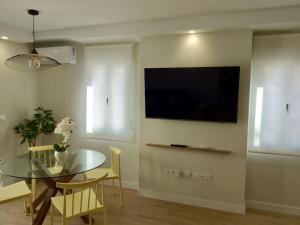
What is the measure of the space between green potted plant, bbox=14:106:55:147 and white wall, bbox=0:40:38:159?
132mm

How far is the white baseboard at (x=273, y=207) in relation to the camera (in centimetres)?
335

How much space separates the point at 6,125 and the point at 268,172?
157 inches

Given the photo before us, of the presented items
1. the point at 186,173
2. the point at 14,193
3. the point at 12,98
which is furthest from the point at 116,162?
the point at 12,98

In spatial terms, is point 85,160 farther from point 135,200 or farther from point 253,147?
point 253,147

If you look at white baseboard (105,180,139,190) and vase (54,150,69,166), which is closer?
vase (54,150,69,166)

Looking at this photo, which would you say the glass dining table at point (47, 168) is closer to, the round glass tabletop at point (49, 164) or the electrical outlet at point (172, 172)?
the round glass tabletop at point (49, 164)

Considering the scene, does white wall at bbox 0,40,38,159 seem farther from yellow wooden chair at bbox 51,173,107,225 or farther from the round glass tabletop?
Answer: yellow wooden chair at bbox 51,173,107,225

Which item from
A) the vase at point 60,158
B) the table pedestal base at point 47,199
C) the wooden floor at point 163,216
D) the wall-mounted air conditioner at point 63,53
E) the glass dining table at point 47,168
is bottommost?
the wooden floor at point 163,216

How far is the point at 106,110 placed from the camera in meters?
4.18

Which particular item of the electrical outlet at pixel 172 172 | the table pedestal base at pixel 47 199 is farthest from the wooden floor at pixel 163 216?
the electrical outlet at pixel 172 172

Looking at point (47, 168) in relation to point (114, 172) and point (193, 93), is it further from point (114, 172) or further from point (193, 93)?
point (193, 93)

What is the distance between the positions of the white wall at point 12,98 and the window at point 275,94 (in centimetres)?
363

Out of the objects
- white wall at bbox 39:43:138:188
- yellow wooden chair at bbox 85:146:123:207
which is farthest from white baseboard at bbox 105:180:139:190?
yellow wooden chair at bbox 85:146:123:207

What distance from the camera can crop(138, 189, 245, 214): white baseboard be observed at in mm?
3379
